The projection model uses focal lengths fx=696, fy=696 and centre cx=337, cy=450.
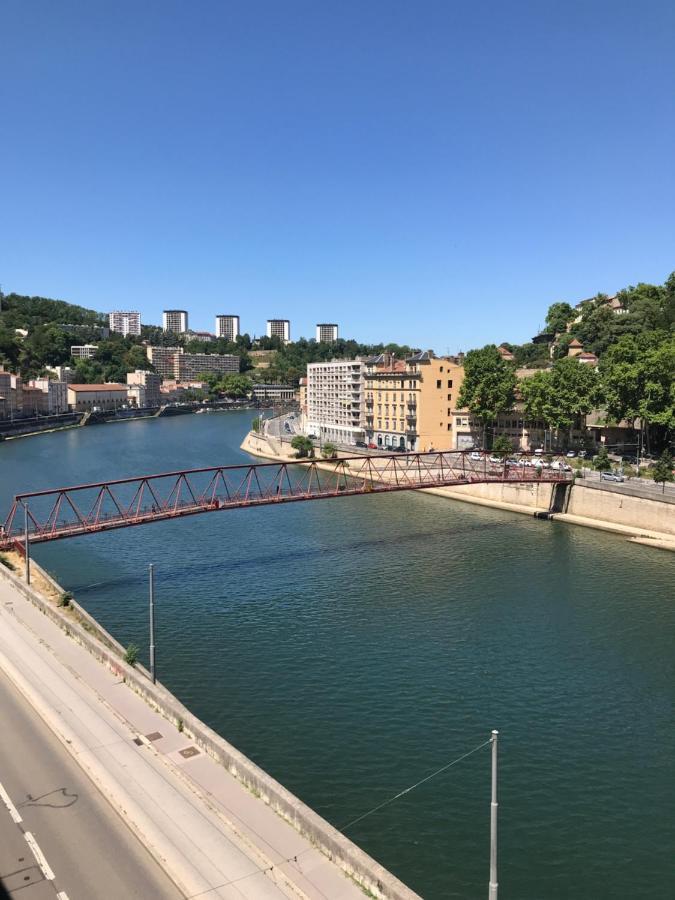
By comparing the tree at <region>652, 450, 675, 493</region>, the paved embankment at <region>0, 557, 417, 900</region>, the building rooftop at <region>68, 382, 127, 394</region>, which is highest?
the building rooftop at <region>68, 382, 127, 394</region>

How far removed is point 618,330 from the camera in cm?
9688

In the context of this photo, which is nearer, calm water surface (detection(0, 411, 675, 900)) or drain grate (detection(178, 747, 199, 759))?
drain grate (detection(178, 747, 199, 759))

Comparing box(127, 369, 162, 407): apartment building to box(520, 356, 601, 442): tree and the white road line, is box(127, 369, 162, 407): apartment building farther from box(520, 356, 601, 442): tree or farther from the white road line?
the white road line

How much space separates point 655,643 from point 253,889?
71.3ft

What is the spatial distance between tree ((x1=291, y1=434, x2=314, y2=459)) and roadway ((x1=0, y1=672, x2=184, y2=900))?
67.5 meters

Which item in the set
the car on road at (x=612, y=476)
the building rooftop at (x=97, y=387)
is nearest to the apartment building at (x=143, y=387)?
the building rooftop at (x=97, y=387)

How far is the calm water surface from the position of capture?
16.4 m

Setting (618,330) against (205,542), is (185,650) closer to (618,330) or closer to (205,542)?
(205,542)

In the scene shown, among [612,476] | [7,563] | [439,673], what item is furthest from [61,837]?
[612,476]

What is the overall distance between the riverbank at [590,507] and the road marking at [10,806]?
129ft

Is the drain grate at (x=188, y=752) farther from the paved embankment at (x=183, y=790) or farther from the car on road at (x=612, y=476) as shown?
the car on road at (x=612, y=476)

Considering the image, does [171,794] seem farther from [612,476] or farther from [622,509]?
[612,476]

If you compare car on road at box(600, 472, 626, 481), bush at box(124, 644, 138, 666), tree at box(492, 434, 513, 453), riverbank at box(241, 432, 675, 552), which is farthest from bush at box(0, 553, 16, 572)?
tree at box(492, 434, 513, 453)

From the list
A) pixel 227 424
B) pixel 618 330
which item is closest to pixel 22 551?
pixel 618 330
